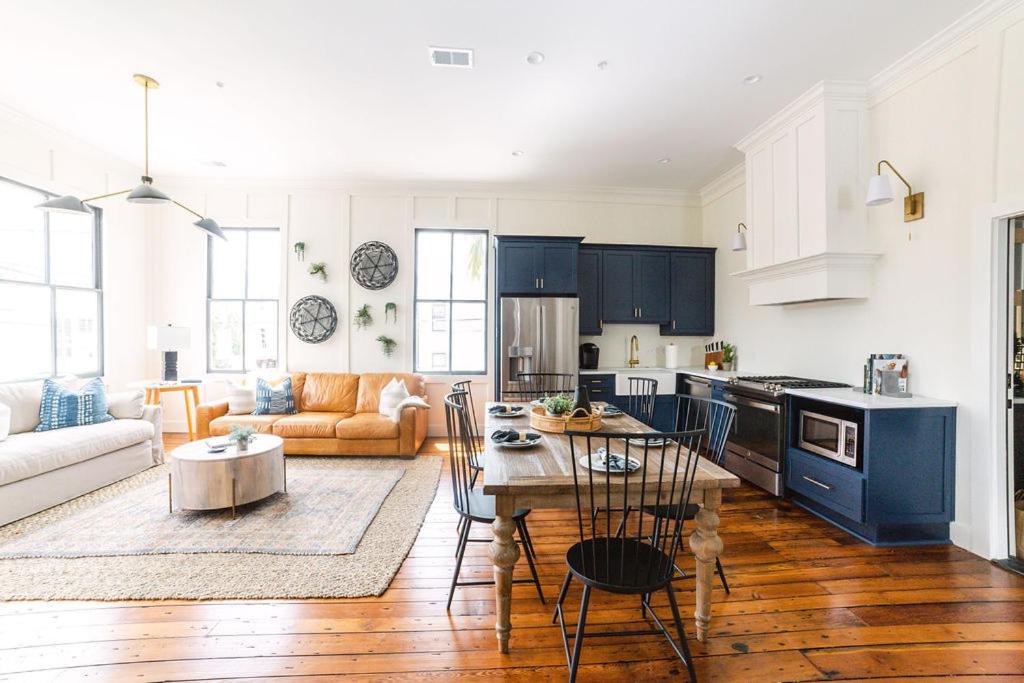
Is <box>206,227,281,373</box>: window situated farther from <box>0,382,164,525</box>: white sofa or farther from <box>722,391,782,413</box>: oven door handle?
<box>722,391,782,413</box>: oven door handle

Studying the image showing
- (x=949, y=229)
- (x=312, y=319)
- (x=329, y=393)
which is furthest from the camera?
(x=312, y=319)

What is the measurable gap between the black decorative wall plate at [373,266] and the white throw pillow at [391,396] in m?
1.37

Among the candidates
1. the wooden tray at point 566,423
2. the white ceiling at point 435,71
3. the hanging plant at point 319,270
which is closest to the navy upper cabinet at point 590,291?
the white ceiling at point 435,71

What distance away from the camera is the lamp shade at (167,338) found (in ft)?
15.3

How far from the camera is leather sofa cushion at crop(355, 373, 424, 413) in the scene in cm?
521

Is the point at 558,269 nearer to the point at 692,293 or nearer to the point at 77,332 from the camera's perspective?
the point at 692,293

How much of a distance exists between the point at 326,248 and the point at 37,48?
2850 mm

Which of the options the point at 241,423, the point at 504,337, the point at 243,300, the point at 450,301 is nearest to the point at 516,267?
the point at 504,337

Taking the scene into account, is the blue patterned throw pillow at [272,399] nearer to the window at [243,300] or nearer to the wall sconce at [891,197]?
the window at [243,300]

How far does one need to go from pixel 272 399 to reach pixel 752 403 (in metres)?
4.85

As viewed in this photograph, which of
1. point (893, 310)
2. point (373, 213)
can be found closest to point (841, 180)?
point (893, 310)

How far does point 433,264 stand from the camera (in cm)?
574

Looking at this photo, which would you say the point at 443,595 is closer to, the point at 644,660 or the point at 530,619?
the point at 530,619

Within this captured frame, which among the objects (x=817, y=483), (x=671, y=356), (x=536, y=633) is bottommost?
(x=536, y=633)
